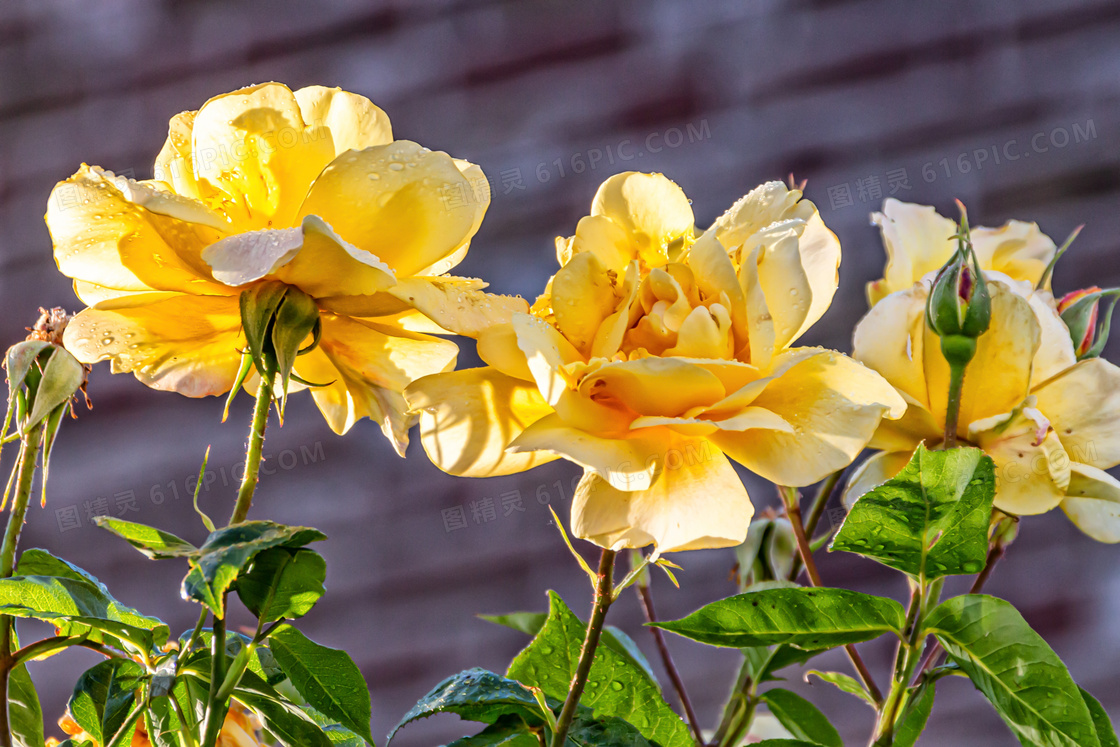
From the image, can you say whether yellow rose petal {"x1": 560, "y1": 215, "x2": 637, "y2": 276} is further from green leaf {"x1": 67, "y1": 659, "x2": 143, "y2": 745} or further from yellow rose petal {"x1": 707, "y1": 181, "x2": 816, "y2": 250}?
green leaf {"x1": 67, "y1": 659, "x2": 143, "y2": 745}

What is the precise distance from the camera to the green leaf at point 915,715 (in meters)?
0.29

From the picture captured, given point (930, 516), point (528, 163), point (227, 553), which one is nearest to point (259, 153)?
point (227, 553)

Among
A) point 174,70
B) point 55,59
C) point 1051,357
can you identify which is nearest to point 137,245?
point 1051,357

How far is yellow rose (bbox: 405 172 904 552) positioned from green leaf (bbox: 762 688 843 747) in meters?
0.17

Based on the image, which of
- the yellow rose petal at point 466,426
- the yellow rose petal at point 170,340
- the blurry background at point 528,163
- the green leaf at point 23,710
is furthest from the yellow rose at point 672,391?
the blurry background at point 528,163

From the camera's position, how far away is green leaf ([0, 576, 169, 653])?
25cm

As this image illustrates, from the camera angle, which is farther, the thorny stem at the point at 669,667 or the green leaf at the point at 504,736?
the thorny stem at the point at 669,667

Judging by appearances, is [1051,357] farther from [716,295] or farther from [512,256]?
[512,256]

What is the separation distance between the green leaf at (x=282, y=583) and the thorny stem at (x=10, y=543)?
0.10 meters

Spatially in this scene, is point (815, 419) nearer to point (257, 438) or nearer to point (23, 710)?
point (257, 438)

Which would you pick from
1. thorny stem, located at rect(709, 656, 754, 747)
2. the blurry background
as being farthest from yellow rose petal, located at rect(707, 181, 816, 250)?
the blurry background

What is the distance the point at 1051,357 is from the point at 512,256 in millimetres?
932

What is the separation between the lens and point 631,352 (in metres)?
0.26

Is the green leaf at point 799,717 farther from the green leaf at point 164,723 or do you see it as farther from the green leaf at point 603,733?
the green leaf at point 164,723
